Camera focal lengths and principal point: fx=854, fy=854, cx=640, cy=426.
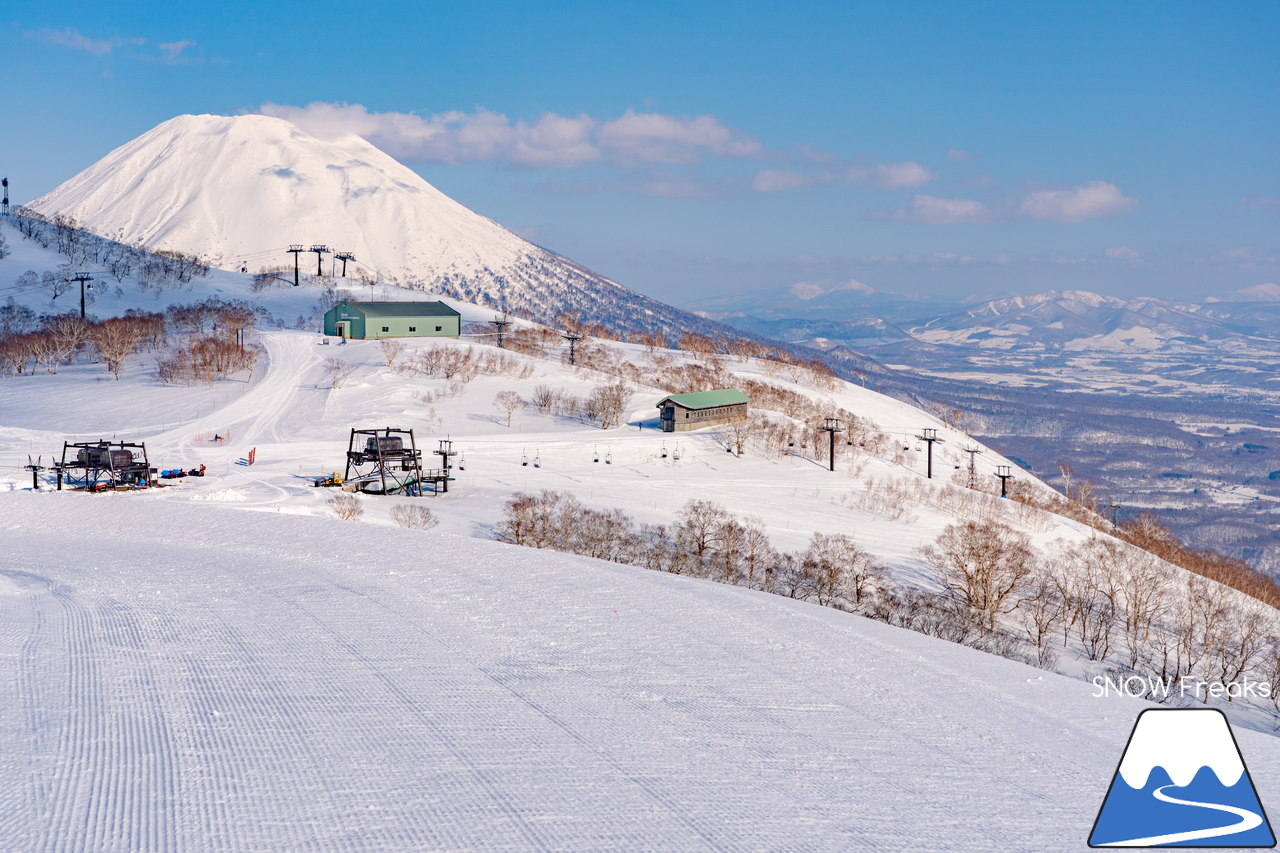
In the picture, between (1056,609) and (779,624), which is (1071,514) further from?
(779,624)

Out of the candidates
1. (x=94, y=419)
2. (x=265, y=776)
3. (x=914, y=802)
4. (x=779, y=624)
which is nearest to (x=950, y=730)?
(x=914, y=802)

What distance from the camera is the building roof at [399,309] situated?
105 metres

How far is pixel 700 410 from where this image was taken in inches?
3081

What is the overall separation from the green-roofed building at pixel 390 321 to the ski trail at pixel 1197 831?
102634 millimetres

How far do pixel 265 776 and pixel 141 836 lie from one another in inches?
71.7

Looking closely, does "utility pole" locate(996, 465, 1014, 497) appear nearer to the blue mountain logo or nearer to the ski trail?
the ski trail

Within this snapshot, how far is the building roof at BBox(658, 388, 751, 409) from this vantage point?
7731 centimetres

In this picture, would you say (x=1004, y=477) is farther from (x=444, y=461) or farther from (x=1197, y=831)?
(x=1197, y=831)

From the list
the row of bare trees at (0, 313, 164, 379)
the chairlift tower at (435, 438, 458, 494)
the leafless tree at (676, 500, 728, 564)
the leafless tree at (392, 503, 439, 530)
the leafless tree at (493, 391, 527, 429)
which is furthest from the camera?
the row of bare trees at (0, 313, 164, 379)

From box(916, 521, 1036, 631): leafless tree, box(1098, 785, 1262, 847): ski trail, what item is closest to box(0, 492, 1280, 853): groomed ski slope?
box(1098, 785, 1262, 847): ski trail

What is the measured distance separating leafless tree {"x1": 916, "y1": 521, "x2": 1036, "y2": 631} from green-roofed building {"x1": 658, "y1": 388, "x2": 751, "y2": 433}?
29820 mm

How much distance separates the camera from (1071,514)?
244ft

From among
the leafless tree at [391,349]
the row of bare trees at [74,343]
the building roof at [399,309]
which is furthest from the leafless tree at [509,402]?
the row of bare trees at [74,343]

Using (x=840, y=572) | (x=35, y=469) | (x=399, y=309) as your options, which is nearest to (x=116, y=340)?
(x=399, y=309)
